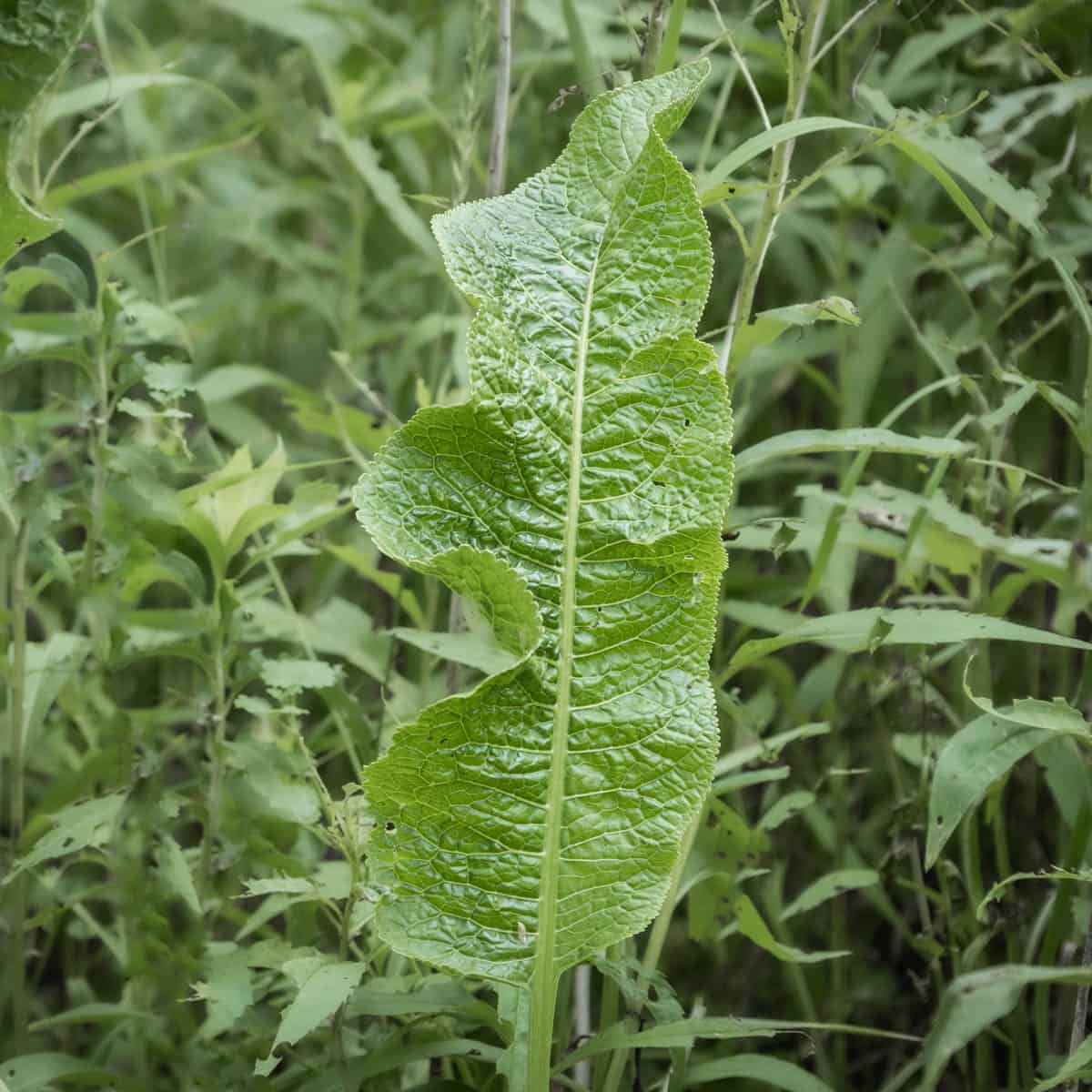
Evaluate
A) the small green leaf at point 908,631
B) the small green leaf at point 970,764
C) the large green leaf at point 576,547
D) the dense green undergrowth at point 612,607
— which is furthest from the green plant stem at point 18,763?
the small green leaf at point 970,764

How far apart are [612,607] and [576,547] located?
1.8 inches

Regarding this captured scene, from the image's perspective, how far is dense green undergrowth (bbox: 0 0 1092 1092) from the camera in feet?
2.59

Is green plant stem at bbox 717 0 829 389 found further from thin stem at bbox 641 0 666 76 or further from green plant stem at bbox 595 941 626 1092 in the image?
green plant stem at bbox 595 941 626 1092

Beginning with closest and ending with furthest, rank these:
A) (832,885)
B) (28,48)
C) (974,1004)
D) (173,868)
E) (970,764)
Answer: (974,1004), (28,48), (970,764), (173,868), (832,885)

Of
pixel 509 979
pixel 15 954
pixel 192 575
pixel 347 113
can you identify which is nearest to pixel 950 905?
pixel 509 979

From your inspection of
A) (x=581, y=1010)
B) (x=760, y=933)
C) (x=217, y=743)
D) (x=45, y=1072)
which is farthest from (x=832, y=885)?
(x=45, y=1072)

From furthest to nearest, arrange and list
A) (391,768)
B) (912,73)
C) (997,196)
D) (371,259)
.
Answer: (371,259) < (912,73) < (997,196) < (391,768)

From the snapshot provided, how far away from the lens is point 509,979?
2.60 feet

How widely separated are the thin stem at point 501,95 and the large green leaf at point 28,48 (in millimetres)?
398

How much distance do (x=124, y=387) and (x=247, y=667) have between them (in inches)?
10.6

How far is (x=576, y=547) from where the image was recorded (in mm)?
785

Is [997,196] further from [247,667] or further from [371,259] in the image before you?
[371,259]

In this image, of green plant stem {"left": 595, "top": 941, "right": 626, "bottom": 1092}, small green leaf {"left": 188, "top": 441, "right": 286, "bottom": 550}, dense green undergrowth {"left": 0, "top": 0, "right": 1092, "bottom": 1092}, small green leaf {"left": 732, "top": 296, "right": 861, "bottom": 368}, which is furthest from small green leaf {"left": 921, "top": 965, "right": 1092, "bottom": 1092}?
small green leaf {"left": 188, "top": 441, "right": 286, "bottom": 550}

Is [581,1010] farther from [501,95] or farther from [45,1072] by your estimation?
[501,95]
